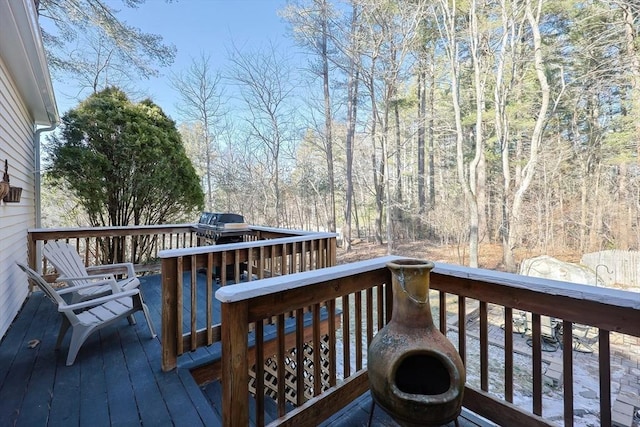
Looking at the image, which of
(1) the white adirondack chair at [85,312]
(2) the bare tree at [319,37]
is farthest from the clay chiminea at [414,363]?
(2) the bare tree at [319,37]

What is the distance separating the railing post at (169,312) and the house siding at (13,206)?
1950mm

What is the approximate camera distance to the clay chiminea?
4.74 feet

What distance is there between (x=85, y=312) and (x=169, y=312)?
99cm

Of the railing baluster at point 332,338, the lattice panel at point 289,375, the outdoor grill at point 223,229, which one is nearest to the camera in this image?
the railing baluster at point 332,338

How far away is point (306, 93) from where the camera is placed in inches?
516

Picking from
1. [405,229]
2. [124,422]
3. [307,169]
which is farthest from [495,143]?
[124,422]

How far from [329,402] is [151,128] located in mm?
6567

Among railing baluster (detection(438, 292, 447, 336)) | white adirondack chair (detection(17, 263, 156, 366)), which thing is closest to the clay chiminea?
railing baluster (detection(438, 292, 447, 336))

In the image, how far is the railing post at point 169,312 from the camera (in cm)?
231

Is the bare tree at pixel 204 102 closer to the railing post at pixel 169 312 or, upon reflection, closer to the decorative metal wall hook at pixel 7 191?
the decorative metal wall hook at pixel 7 191

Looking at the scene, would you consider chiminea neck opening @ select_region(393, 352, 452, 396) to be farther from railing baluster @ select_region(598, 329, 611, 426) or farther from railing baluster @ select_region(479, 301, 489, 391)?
railing baluster @ select_region(598, 329, 611, 426)

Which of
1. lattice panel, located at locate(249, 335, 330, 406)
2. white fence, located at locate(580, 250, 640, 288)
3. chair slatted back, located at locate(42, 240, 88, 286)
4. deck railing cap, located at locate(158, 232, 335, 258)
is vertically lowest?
lattice panel, located at locate(249, 335, 330, 406)

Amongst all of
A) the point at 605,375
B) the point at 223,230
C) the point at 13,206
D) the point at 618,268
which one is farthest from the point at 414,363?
the point at 618,268

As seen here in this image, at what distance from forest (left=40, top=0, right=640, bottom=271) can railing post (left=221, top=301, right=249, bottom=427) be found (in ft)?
29.1
